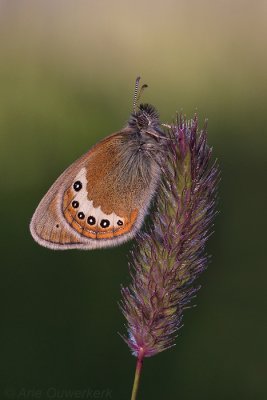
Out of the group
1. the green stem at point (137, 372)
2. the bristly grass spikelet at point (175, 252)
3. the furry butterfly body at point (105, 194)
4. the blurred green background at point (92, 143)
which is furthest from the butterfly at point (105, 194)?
the blurred green background at point (92, 143)

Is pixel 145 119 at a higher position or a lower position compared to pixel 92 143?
lower

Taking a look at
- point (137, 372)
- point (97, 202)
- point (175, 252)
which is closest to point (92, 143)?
point (97, 202)

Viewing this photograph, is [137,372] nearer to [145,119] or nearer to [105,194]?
[105,194]

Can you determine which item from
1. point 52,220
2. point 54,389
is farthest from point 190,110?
point 52,220

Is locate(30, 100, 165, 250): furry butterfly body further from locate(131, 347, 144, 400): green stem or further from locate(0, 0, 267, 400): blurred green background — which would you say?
locate(0, 0, 267, 400): blurred green background

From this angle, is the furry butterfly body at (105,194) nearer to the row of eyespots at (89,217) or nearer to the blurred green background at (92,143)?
the row of eyespots at (89,217)

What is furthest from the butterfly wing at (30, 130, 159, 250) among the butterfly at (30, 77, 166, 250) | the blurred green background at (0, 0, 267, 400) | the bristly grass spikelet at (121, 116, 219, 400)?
the blurred green background at (0, 0, 267, 400)
